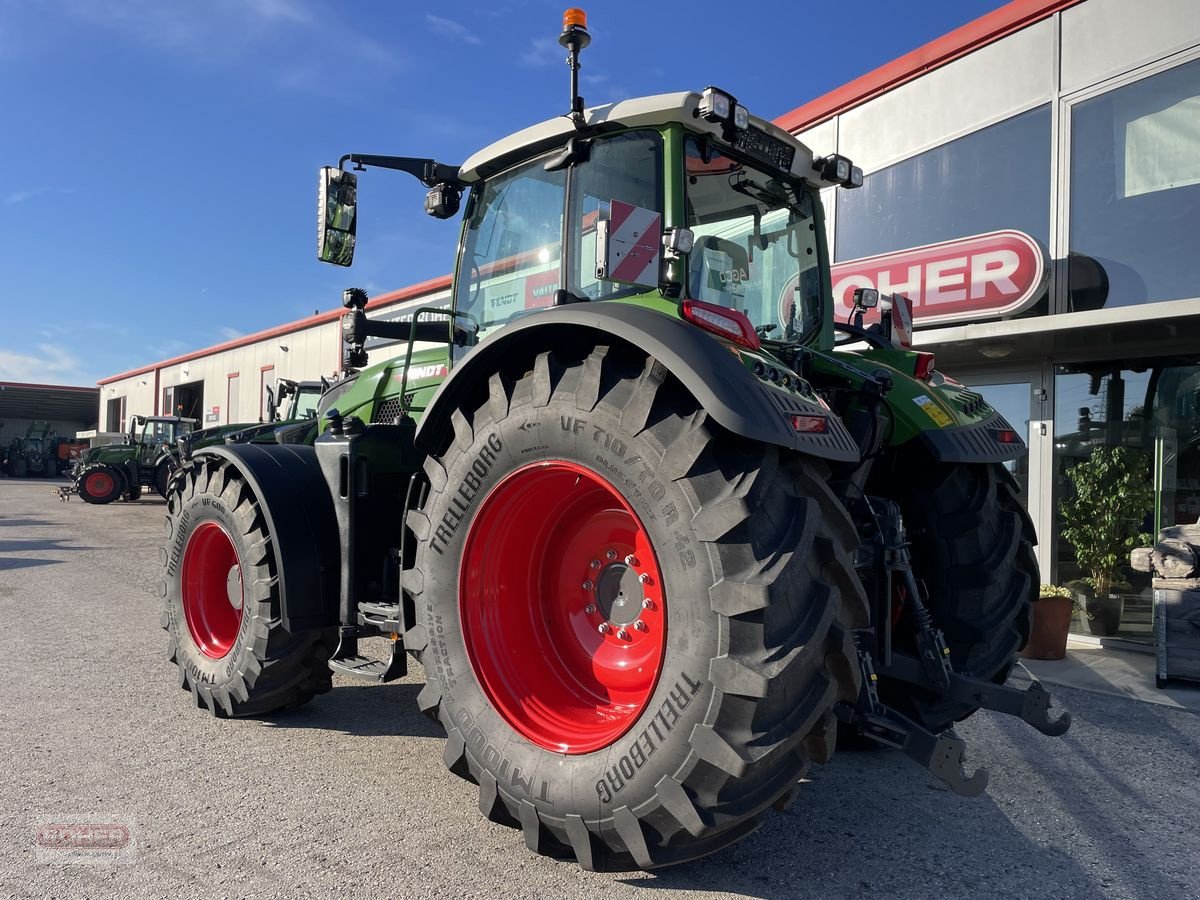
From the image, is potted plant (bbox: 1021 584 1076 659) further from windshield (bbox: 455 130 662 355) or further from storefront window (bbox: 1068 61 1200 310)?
windshield (bbox: 455 130 662 355)

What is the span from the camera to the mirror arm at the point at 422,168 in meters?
3.93

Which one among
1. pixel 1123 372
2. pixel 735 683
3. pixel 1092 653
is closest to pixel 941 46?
pixel 1123 372

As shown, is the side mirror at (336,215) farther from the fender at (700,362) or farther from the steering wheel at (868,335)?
the steering wheel at (868,335)

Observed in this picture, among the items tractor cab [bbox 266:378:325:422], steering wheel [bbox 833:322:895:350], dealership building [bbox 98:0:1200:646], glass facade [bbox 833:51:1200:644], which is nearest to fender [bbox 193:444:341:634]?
steering wheel [bbox 833:322:895:350]

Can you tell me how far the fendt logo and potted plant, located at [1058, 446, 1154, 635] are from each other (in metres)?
1.46

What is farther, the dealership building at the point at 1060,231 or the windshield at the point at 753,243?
the dealership building at the point at 1060,231

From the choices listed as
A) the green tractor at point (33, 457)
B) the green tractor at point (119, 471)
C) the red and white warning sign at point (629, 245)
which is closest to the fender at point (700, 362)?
the red and white warning sign at point (629, 245)

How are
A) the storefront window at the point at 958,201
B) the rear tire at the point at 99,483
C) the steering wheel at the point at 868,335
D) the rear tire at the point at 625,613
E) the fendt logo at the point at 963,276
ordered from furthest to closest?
the rear tire at the point at 99,483, the storefront window at the point at 958,201, the fendt logo at the point at 963,276, the steering wheel at the point at 868,335, the rear tire at the point at 625,613

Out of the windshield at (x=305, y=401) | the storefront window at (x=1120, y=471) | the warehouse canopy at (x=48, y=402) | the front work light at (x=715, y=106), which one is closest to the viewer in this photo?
Answer: the front work light at (x=715, y=106)

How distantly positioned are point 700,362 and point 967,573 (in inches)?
69.3

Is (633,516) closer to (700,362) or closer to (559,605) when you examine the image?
(700,362)

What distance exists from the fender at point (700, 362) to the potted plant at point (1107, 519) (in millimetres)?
5488

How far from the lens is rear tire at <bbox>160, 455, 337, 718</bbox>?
3742 mm

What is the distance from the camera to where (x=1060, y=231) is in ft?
23.4
